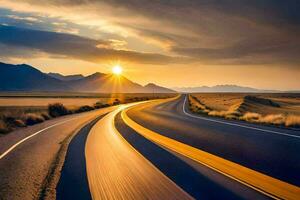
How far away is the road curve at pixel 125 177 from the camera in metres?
6.27

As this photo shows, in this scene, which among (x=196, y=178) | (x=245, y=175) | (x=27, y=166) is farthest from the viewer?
(x=27, y=166)

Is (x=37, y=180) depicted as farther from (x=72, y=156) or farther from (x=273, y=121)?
(x=273, y=121)

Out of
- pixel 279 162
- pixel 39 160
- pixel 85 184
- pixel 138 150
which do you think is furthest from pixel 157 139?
pixel 85 184

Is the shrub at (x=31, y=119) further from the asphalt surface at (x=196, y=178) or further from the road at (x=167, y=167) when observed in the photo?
the asphalt surface at (x=196, y=178)

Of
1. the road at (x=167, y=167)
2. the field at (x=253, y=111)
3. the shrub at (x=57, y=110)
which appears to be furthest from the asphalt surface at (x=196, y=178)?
the shrub at (x=57, y=110)

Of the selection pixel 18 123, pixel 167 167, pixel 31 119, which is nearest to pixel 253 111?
pixel 31 119

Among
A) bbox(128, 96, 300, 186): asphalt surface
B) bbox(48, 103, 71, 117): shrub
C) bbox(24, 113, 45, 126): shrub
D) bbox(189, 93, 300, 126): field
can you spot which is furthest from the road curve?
bbox(48, 103, 71, 117): shrub

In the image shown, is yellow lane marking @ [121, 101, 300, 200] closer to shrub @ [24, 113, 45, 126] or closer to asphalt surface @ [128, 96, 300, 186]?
asphalt surface @ [128, 96, 300, 186]

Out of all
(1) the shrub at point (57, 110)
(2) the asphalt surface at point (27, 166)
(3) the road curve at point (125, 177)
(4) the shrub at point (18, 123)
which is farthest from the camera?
(1) the shrub at point (57, 110)

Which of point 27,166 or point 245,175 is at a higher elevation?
point 245,175

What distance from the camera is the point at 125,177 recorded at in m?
7.65

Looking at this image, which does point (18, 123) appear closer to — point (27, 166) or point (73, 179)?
point (27, 166)

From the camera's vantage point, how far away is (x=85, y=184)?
7172mm

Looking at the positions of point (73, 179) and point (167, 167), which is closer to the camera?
point (73, 179)
